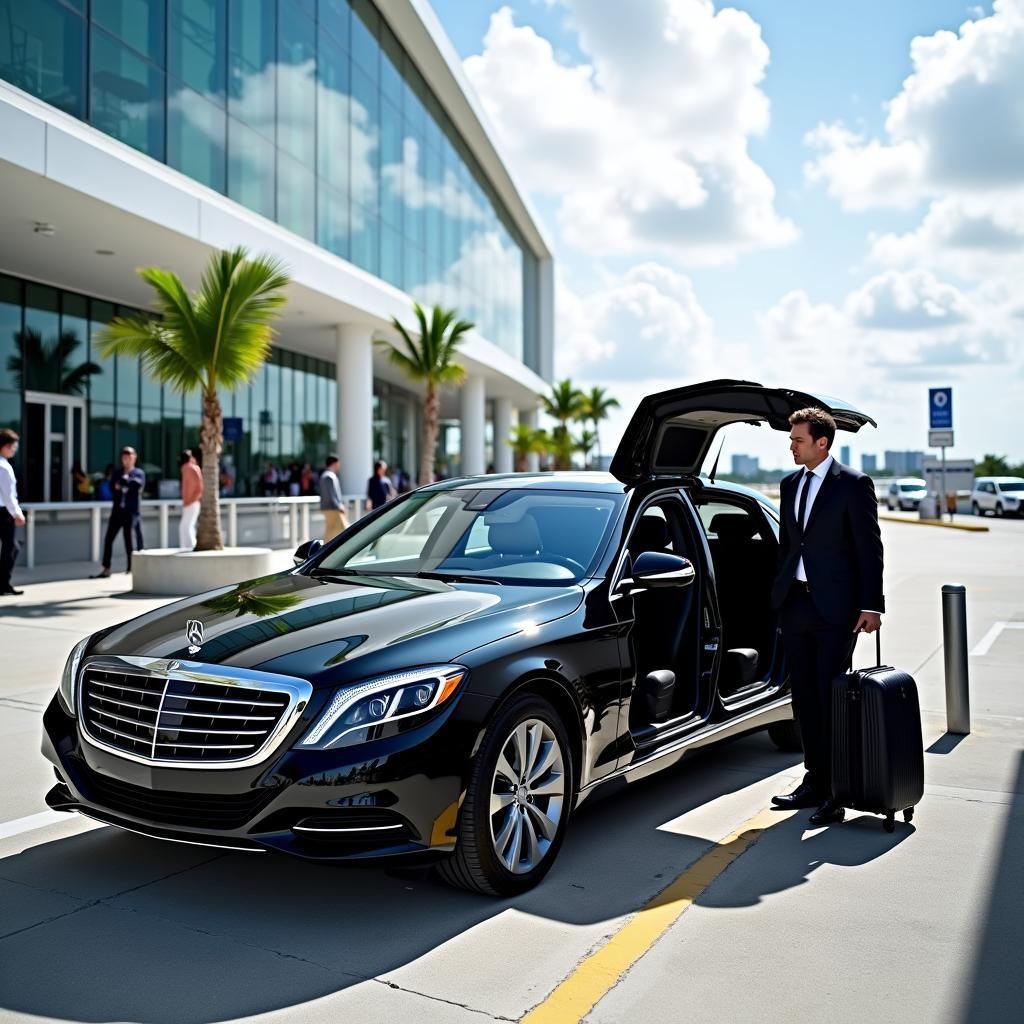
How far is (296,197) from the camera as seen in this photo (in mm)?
26484

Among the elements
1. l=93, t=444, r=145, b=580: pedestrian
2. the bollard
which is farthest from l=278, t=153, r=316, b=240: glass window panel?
the bollard

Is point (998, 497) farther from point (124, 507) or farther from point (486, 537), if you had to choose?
point (486, 537)

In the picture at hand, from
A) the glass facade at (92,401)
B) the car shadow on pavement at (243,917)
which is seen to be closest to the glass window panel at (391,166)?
the glass facade at (92,401)

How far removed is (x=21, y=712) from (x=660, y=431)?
4.48 m

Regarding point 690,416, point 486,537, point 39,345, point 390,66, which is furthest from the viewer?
point 390,66

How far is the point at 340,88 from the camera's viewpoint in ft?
96.6

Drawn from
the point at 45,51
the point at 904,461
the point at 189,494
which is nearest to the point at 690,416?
the point at 189,494

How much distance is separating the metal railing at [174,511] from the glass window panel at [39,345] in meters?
3.25

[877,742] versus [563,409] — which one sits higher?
[563,409]

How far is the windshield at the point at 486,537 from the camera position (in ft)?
16.6

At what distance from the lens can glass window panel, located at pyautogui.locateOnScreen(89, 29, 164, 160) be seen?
18188 mm

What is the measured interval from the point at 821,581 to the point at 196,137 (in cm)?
1948

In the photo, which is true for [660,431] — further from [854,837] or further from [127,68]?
[127,68]

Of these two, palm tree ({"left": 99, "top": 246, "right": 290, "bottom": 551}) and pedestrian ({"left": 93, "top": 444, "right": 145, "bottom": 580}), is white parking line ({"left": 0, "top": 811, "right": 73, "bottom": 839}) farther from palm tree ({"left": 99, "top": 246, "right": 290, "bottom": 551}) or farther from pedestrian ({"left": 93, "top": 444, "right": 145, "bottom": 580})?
pedestrian ({"left": 93, "top": 444, "right": 145, "bottom": 580})
